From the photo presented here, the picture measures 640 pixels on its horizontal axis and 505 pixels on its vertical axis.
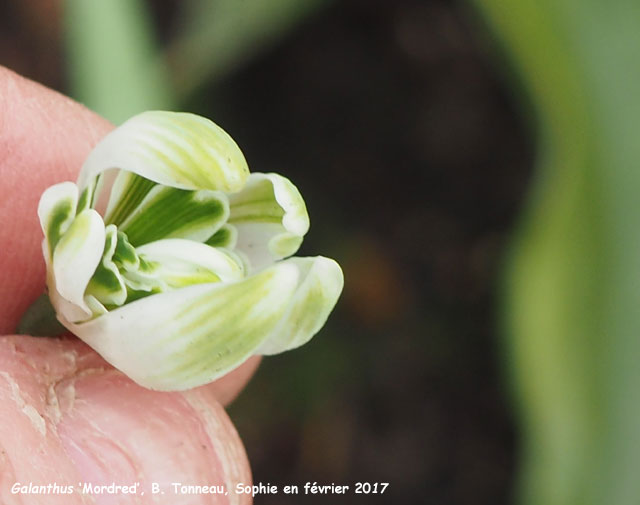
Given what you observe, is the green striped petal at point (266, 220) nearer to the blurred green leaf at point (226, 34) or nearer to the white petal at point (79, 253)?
the white petal at point (79, 253)

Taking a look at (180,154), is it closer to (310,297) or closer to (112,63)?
(310,297)

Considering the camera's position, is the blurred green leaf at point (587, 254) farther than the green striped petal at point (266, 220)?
Yes

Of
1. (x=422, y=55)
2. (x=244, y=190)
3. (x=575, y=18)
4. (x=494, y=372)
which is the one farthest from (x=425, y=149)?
(x=244, y=190)

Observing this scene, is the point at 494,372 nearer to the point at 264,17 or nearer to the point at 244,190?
the point at 264,17

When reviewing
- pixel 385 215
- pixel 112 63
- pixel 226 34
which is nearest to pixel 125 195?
pixel 112 63

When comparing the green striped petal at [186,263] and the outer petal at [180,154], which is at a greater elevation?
the outer petal at [180,154]

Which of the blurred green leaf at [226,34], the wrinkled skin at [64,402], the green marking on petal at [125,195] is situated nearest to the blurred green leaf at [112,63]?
the blurred green leaf at [226,34]
